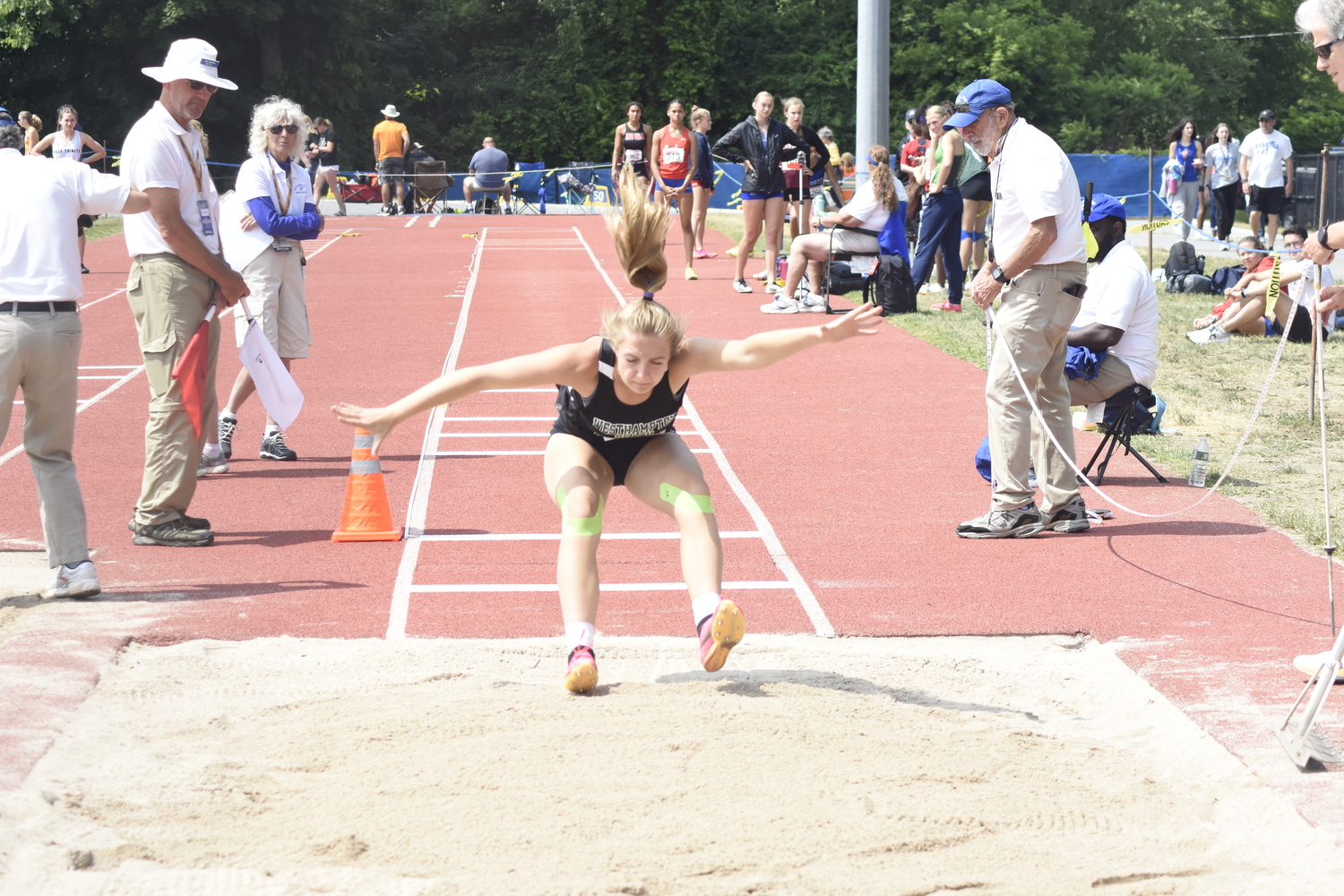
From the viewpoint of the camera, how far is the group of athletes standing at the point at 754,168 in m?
15.8

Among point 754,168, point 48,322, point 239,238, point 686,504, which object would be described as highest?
point 754,168

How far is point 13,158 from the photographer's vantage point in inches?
241

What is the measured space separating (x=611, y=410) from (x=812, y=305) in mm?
10792

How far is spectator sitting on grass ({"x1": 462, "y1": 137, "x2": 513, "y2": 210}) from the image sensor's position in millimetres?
34469

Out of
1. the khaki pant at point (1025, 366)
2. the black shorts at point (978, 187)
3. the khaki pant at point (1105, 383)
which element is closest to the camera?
the khaki pant at point (1025, 366)

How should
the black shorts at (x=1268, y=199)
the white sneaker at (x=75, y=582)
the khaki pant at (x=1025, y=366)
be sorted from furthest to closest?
1. the black shorts at (x=1268, y=199)
2. the khaki pant at (x=1025, y=366)
3. the white sneaker at (x=75, y=582)

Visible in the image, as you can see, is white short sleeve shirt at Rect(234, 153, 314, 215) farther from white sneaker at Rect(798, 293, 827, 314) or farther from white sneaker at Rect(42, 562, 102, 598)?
white sneaker at Rect(798, 293, 827, 314)

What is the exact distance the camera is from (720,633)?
473 cm

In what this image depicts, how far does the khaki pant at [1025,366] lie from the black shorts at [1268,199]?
16.0 m

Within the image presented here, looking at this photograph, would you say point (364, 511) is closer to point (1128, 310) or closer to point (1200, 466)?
point (1128, 310)

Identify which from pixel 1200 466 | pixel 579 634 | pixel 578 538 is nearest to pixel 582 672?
pixel 579 634

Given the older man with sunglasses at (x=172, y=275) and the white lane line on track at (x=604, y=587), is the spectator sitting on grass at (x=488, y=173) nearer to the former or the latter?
the older man with sunglasses at (x=172, y=275)

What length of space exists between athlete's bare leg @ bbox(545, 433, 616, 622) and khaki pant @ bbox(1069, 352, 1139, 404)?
13.1ft

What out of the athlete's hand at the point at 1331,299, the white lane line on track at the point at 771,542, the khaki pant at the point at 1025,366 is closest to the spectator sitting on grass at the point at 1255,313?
the white lane line on track at the point at 771,542
